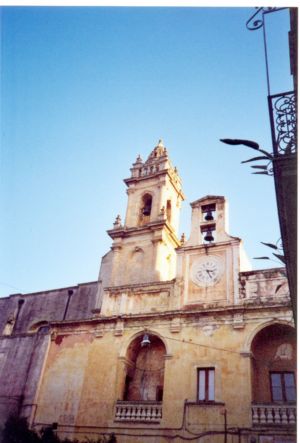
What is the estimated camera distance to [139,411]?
58.3 ft

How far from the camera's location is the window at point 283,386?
1711cm

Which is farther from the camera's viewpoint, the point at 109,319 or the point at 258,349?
the point at 109,319

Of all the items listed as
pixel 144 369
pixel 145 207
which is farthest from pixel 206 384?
pixel 145 207

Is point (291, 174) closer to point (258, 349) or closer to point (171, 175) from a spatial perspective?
point (258, 349)

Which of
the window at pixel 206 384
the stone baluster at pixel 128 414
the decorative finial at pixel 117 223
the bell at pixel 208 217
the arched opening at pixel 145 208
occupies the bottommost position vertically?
the stone baluster at pixel 128 414

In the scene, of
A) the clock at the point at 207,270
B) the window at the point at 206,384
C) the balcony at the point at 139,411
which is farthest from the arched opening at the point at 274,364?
the balcony at the point at 139,411

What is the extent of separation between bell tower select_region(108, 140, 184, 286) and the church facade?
89 millimetres

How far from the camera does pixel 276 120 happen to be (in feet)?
26.2

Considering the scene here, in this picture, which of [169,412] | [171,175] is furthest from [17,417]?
[171,175]

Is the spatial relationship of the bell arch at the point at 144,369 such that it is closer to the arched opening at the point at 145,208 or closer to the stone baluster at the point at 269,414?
the stone baluster at the point at 269,414

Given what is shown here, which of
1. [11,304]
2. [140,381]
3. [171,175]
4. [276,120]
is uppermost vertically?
[171,175]

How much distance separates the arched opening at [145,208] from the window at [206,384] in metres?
11.2

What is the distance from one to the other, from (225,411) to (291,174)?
12.4 metres

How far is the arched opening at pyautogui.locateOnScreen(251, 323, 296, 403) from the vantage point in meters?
17.2
